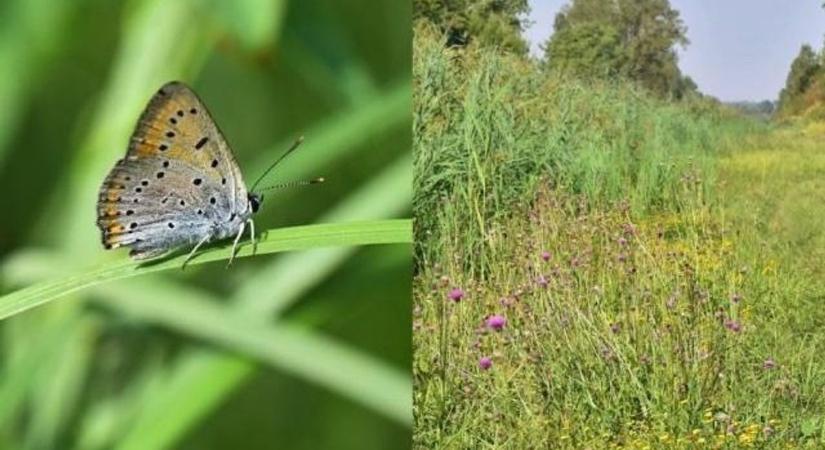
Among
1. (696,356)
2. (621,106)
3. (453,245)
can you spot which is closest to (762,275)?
(696,356)

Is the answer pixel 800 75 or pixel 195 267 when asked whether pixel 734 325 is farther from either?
pixel 195 267

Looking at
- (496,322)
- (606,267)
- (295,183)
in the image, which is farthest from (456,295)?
(295,183)

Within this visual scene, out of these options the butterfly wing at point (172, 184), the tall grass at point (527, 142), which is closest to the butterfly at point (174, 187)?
the butterfly wing at point (172, 184)

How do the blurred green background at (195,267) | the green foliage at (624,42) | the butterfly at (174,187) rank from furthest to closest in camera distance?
1. the green foliage at (624,42)
2. the butterfly at (174,187)
3. the blurred green background at (195,267)

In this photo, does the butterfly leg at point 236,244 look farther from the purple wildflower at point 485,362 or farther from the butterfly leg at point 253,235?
the purple wildflower at point 485,362

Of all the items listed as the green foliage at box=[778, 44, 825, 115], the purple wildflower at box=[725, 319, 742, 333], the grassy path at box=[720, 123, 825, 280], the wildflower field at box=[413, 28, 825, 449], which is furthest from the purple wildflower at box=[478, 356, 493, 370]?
the green foliage at box=[778, 44, 825, 115]

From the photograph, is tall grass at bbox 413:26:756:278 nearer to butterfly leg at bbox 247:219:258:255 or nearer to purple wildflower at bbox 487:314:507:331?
purple wildflower at bbox 487:314:507:331
